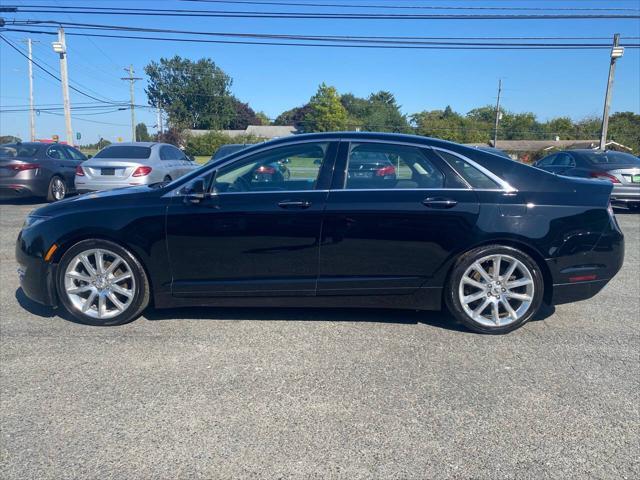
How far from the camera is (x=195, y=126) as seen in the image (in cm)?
8719

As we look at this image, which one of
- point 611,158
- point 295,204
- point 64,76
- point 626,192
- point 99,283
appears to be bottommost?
point 99,283

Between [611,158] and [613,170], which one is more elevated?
[611,158]

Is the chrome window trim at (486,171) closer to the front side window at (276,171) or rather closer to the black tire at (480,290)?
the black tire at (480,290)

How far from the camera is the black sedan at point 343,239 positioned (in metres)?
4.04

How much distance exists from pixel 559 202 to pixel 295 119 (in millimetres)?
94254

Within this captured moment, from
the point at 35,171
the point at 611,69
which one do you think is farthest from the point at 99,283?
the point at 611,69

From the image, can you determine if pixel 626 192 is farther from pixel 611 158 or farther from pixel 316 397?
pixel 316 397

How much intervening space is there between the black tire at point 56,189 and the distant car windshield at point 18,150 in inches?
28.3

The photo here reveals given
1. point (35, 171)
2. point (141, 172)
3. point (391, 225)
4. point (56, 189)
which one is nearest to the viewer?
point (391, 225)

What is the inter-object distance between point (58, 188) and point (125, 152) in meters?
2.19

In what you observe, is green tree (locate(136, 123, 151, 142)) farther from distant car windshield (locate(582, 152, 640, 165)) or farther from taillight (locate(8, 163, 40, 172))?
distant car windshield (locate(582, 152, 640, 165))

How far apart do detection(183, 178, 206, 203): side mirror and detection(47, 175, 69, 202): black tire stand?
9351mm

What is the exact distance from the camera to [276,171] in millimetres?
4273

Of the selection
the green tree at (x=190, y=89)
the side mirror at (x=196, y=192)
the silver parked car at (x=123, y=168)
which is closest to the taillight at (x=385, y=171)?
the side mirror at (x=196, y=192)
